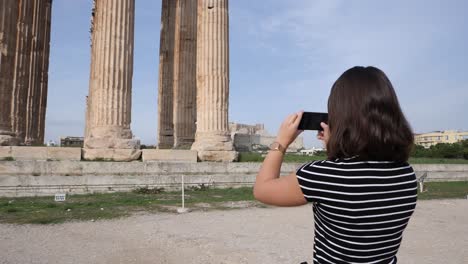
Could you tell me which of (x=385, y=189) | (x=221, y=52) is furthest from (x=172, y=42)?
(x=385, y=189)

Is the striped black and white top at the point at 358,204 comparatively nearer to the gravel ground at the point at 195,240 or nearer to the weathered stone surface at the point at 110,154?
the gravel ground at the point at 195,240

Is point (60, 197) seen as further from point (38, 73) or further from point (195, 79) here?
point (38, 73)

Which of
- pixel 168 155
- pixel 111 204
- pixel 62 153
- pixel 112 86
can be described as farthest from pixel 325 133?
pixel 112 86

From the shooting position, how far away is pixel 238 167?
64.1ft

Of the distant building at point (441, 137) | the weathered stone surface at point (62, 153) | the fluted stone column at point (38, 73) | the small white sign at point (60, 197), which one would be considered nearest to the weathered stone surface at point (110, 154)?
the weathered stone surface at point (62, 153)

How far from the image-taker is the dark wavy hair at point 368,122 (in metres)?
1.81

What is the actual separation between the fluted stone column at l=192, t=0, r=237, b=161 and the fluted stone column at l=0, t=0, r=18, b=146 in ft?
30.8

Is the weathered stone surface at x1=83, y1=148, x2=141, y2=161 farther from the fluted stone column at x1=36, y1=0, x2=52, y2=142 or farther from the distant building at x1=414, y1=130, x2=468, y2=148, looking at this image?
the distant building at x1=414, y1=130, x2=468, y2=148

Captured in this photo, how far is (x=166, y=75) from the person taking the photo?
93.2ft

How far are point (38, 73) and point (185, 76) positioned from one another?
964 cm

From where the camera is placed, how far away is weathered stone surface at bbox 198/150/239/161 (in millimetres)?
19875

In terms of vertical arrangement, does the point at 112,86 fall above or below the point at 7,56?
below

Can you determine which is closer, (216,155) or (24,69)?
(216,155)

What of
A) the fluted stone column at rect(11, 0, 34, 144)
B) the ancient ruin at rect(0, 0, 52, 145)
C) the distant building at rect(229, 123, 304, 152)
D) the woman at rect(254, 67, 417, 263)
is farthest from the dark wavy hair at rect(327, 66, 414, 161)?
the distant building at rect(229, 123, 304, 152)
